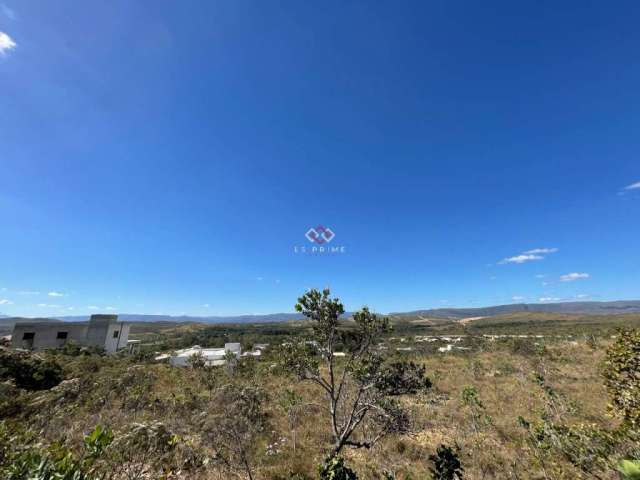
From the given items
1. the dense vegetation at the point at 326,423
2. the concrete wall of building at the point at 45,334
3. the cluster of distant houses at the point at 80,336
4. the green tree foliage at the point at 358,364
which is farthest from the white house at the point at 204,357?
the green tree foliage at the point at 358,364

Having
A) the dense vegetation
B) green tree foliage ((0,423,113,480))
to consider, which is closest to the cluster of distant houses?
the dense vegetation

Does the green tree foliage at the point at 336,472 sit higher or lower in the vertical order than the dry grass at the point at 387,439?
higher

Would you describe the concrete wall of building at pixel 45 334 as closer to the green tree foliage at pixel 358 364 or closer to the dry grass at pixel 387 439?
the dry grass at pixel 387 439

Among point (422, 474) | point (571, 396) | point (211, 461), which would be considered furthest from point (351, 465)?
point (571, 396)

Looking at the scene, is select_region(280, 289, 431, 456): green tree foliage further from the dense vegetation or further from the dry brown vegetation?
the dry brown vegetation

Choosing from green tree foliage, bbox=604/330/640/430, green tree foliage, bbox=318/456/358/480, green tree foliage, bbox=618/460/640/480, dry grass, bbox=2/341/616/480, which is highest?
green tree foliage, bbox=618/460/640/480
